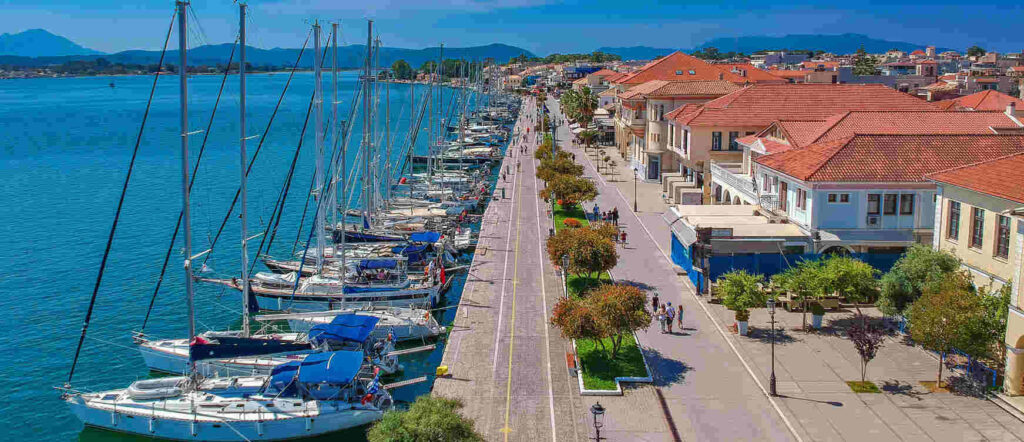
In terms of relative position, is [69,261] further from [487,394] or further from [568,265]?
[487,394]

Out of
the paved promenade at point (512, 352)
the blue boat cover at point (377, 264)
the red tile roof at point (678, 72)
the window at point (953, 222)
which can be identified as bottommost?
the paved promenade at point (512, 352)

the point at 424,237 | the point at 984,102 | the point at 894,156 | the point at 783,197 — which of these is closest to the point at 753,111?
the point at 783,197

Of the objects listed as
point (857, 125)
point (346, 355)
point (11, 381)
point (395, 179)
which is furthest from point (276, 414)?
point (395, 179)

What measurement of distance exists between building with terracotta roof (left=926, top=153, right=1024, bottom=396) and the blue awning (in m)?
21.0

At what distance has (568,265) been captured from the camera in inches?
1529

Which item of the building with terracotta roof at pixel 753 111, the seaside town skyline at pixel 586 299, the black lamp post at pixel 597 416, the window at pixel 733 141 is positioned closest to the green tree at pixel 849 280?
the seaside town skyline at pixel 586 299

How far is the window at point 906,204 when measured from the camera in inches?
Answer: 1592

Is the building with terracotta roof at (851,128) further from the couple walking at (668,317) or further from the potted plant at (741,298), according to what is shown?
the couple walking at (668,317)

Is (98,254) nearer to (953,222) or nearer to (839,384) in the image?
(839,384)

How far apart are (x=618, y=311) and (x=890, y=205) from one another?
61.6 feet

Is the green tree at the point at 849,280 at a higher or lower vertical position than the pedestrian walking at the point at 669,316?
higher

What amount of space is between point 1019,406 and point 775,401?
7.19 metres

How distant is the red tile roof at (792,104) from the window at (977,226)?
1153 inches

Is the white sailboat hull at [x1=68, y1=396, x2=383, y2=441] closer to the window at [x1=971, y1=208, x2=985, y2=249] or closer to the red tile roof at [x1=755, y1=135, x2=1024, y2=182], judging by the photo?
the window at [x1=971, y1=208, x2=985, y2=249]
